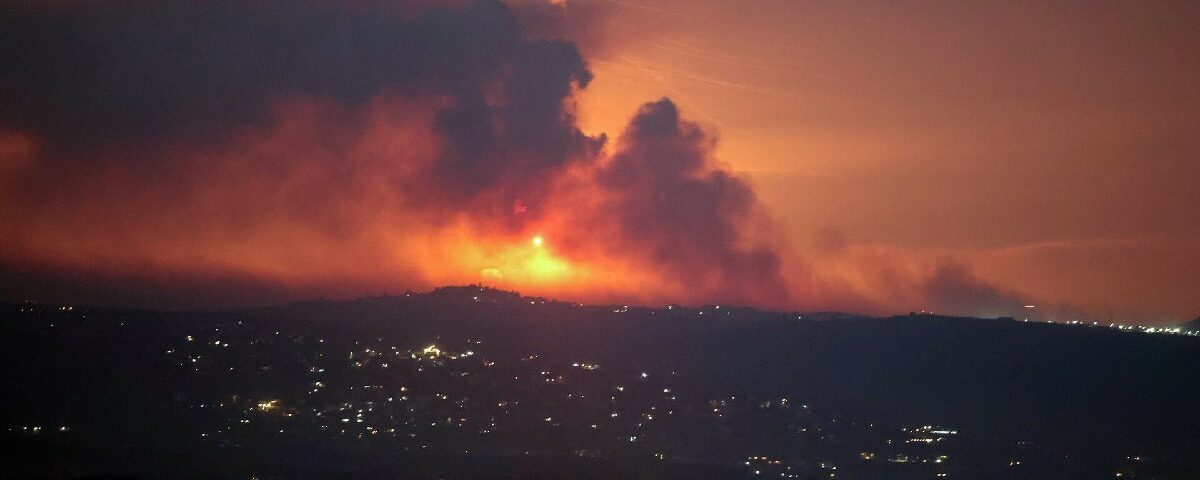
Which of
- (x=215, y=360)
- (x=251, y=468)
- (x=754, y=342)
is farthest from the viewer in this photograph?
(x=754, y=342)

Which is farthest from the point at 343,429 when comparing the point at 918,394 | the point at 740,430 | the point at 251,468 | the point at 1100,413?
the point at 1100,413

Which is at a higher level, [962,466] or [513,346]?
[513,346]

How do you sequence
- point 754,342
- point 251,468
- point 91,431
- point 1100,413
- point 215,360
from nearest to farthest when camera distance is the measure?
point 251,468 → point 91,431 → point 215,360 → point 1100,413 → point 754,342

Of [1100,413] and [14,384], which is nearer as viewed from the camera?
[14,384]

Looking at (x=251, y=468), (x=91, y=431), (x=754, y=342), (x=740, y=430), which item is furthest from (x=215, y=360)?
(x=754, y=342)

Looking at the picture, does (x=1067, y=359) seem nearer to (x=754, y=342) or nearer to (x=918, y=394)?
(x=918, y=394)

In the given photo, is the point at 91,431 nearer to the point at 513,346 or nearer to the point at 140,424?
the point at 140,424
